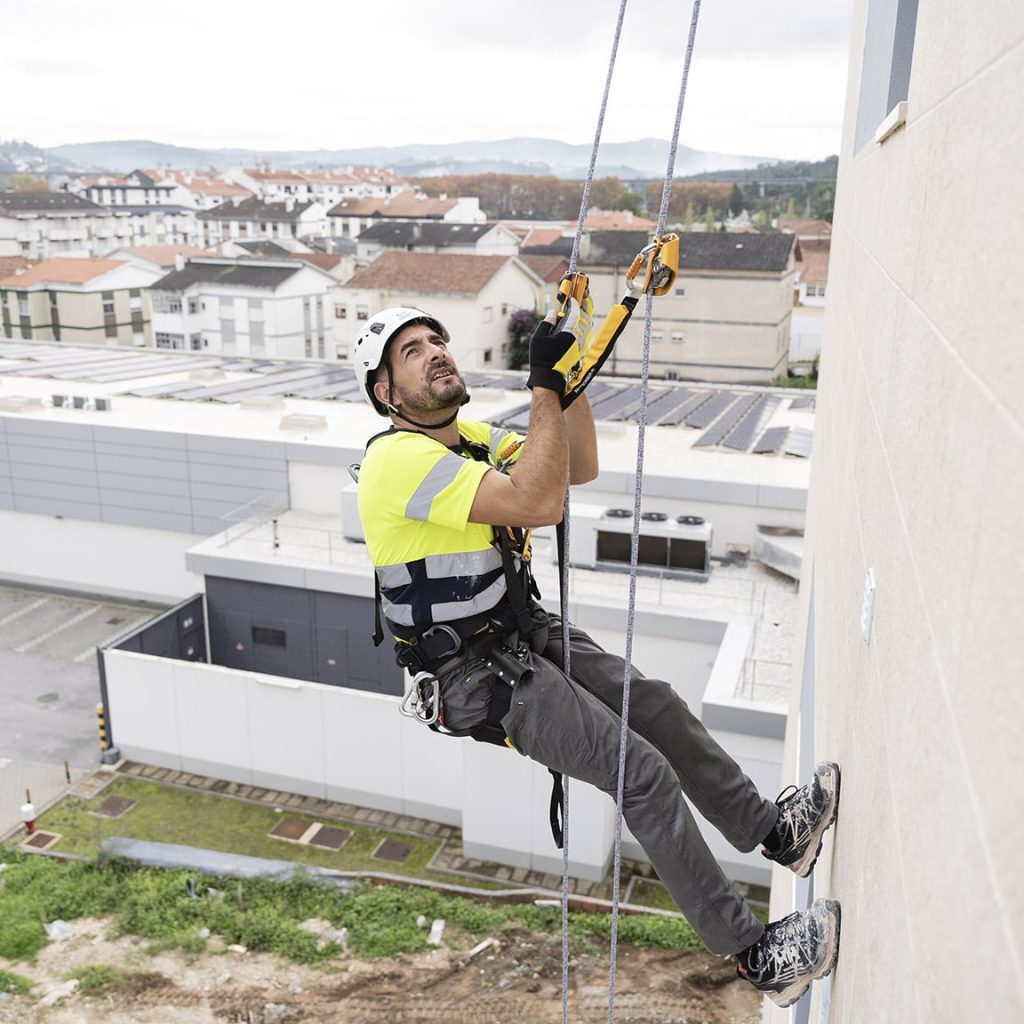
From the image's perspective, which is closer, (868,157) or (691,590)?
(868,157)

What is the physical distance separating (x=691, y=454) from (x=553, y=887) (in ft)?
28.3

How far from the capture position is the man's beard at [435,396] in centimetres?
352

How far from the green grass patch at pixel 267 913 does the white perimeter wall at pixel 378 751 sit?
1065 millimetres

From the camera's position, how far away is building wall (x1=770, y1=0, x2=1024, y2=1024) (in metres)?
1.09

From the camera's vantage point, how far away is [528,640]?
12.3 ft

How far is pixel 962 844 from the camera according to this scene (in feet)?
3.99

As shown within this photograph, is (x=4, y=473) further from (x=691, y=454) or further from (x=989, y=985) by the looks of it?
(x=989, y=985)

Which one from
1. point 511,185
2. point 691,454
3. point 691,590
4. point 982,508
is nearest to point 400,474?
point 982,508

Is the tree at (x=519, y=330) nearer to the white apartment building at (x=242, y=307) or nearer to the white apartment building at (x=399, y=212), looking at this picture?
the white apartment building at (x=242, y=307)

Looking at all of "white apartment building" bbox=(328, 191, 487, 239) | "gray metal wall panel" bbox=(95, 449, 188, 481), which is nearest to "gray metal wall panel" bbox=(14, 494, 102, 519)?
"gray metal wall panel" bbox=(95, 449, 188, 481)

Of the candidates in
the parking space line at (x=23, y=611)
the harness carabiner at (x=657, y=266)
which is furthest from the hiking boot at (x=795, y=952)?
the parking space line at (x=23, y=611)

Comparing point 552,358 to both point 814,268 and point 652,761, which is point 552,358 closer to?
point 652,761

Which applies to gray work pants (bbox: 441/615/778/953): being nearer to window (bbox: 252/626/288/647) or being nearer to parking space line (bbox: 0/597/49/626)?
window (bbox: 252/626/288/647)

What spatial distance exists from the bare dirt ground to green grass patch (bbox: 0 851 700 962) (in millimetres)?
164
